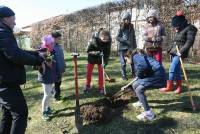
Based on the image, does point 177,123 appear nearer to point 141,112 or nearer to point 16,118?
point 141,112

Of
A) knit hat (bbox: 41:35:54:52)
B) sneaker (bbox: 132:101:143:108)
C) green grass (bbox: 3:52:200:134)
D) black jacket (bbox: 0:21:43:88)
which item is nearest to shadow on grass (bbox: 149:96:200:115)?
green grass (bbox: 3:52:200:134)

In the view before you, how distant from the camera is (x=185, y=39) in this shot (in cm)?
859

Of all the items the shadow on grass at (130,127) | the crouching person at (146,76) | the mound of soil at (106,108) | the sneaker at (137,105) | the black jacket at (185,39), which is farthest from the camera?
the black jacket at (185,39)

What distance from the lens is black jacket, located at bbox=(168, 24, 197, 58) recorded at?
27.5 ft

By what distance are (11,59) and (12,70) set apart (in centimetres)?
21

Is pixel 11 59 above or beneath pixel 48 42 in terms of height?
beneath

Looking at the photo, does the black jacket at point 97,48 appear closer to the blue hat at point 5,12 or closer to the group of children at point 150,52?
the group of children at point 150,52

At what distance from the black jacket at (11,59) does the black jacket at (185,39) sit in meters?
3.67

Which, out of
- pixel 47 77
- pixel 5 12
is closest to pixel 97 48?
pixel 47 77

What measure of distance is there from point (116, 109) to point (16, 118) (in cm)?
266

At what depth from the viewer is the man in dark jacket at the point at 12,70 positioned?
582 cm

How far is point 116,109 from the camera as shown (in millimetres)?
8172

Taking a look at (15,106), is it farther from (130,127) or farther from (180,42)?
(180,42)

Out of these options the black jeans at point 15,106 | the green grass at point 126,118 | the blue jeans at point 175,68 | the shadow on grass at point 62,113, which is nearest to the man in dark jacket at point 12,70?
the black jeans at point 15,106
